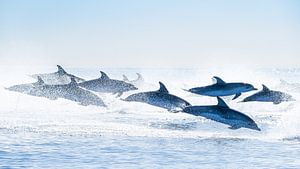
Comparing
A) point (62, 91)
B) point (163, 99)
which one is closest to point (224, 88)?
point (163, 99)

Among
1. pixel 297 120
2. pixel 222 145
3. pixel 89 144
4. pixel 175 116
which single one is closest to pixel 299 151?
pixel 222 145

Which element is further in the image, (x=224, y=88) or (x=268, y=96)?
(x=268, y=96)

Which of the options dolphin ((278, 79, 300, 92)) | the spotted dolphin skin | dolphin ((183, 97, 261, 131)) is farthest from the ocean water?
dolphin ((278, 79, 300, 92))

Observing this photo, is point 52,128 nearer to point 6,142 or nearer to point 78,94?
point 78,94

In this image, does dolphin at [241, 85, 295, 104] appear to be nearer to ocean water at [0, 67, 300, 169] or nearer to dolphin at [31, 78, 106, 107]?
ocean water at [0, 67, 300, 169]

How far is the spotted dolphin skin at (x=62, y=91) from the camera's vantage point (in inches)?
841

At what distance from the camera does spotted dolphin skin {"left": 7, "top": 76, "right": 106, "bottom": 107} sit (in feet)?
70.1

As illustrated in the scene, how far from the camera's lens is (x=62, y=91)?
21.5m

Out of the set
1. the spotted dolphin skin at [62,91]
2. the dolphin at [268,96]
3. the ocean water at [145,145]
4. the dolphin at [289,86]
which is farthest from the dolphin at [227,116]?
the dolphin at [289,86]

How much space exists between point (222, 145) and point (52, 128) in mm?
6606

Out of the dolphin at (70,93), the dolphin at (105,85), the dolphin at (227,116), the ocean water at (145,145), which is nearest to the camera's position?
the ocean water at (145,145)

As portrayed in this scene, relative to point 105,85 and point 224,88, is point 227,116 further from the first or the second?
point 105,85

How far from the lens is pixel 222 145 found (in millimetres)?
18281

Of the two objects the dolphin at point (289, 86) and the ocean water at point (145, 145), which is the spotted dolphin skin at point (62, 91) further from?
the dolphin at point (289, 86)
